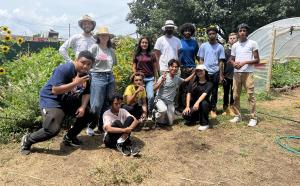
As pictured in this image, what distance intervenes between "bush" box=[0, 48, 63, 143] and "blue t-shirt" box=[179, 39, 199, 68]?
242 cm

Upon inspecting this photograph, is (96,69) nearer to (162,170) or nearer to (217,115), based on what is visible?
(162,170)

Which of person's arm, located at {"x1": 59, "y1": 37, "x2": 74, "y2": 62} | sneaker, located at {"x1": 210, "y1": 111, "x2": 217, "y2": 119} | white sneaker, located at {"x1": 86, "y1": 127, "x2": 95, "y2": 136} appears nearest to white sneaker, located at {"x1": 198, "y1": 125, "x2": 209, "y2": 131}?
sneaker, located at {"x1": 210, "y1": 111, "x2": 217, "y2": 119}

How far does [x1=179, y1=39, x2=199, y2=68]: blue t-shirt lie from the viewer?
22.0 feet

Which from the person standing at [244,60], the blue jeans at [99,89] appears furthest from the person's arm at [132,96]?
the person standing at [244,60]

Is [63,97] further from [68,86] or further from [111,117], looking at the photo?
[111,117]

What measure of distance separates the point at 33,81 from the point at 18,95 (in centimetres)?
38

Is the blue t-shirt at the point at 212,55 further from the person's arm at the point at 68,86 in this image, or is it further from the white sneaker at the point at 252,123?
the person's arm at the point at 68,86

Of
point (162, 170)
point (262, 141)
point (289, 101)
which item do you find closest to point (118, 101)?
point (162, 170)

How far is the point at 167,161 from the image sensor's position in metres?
4.77

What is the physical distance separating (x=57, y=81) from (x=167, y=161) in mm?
1764

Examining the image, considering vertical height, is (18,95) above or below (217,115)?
above

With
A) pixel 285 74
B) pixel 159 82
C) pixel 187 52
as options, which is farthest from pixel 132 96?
pixel 285 74

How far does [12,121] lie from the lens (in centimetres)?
554

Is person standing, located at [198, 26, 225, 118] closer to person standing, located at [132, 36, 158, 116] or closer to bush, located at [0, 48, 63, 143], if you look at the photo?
person standing, located at [132, 36, 158, 116]
